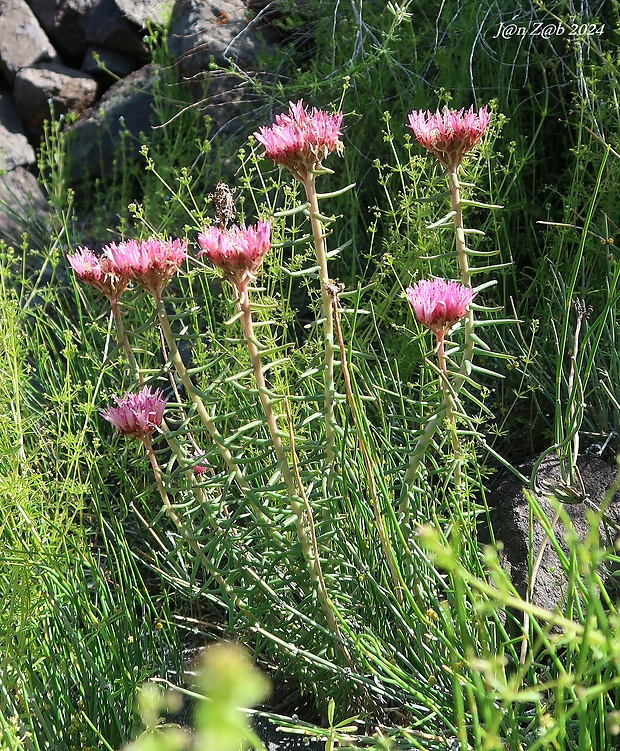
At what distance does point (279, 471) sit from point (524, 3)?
2470 mm

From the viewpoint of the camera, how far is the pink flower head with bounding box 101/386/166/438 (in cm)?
150

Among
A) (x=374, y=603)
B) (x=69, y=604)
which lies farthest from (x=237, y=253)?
(x=69, y=604)

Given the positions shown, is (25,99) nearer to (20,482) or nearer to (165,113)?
(165,113)

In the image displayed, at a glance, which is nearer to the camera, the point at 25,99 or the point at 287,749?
the point at 287,749

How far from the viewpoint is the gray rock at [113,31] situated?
4672mm

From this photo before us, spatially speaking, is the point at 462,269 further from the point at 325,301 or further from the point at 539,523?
the point at 539,523

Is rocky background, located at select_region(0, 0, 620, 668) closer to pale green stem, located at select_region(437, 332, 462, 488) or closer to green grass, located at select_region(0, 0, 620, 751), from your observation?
green grass, located at select_region(0, 0, 620, 751)

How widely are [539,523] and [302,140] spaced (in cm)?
86

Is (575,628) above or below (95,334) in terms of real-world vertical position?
above

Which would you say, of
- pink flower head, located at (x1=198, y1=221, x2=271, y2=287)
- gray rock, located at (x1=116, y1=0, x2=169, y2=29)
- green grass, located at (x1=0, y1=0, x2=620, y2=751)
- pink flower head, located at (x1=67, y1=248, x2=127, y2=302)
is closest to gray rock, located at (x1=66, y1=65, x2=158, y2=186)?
gray rock, located at (x1=116, y1=0, x2=169, y2=29)

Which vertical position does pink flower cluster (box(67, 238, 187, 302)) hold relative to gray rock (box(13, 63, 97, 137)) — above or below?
above

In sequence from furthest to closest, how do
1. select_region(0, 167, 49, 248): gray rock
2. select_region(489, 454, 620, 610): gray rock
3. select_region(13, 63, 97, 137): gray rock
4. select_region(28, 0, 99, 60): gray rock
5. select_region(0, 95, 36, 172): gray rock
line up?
select_region(28, 0, 99, 60): gray rock, select_region(13, 63, 97, 137): gray rock, select_region(0, 95, 36, 172): gray rock, select_region(0, 167, 49, 248): gray rock, select_region(489, 454, 620, 610): gray rock

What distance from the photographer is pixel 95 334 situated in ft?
9.47

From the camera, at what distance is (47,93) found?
182 inches
